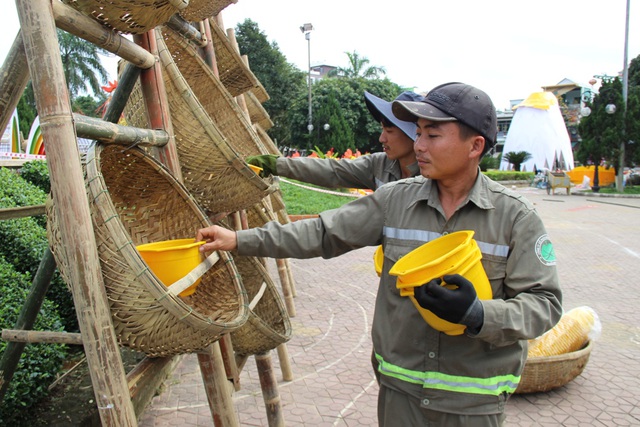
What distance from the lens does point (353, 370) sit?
14.2 feet

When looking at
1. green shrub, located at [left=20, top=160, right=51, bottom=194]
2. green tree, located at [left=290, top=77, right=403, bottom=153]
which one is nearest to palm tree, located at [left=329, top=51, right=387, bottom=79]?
green tree, located at [left=290, top=77, right=403, bottom=153]

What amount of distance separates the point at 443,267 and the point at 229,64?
290 cm

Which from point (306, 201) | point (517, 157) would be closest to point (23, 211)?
point (306, 201)

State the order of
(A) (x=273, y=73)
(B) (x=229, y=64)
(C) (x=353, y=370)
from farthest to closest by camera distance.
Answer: (A) (x=273, y=73) → (C) (x=353, y=370) → (B) (x=229, y=64)

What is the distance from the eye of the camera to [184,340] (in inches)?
65.9

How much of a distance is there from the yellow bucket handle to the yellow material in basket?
270cm

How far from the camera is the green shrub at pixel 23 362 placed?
264 centimetres

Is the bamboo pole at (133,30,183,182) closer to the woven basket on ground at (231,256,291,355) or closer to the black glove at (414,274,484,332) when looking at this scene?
the woven basket on ground at (231,256,291,355)

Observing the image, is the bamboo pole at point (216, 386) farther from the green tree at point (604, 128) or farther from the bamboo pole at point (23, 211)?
the green tree at point (604, 128)

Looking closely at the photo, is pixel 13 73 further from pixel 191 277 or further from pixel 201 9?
pixel 201 9

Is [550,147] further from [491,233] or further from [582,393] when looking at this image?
[491,233]

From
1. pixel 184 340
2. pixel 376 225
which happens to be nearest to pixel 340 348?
pixel 376 225

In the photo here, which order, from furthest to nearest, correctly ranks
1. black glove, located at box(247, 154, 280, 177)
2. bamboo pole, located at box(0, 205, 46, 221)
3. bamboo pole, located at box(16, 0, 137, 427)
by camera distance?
black glove, located at box(247, 154, 280, 177) < bamboo pole, located at box(0, 205, 46, 221) < bamboo pole, located at box(16, 0, 137, 427)

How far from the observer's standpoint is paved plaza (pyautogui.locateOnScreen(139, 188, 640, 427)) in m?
3.60
